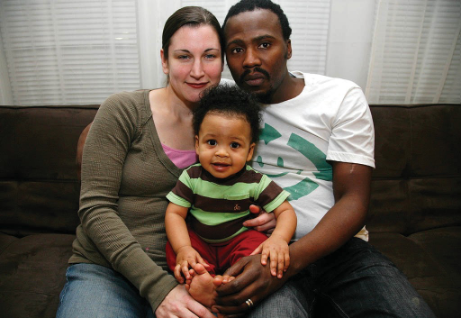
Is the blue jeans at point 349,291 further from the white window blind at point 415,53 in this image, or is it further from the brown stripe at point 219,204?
the white window blind at point 415,53

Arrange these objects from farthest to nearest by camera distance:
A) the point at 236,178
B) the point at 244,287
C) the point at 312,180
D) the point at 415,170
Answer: the point at 415,170 → the point at 312,180 → the point at 236,178 → the point at 244,287

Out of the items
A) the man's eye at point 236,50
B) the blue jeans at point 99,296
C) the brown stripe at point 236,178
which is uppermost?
the man's eye at point 236,50

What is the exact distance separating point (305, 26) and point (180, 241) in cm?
142

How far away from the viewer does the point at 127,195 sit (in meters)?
1.13

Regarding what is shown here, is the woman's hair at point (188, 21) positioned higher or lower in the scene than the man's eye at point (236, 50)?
higher

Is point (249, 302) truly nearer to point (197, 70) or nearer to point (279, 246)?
point (279, 246)

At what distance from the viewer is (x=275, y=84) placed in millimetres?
1232

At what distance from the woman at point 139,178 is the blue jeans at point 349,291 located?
28cm

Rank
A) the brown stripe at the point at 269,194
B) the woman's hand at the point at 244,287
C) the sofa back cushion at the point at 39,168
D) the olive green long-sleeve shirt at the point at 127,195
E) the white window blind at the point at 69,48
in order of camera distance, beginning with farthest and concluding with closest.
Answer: the white window blind at the point at 69,48
the sofa back cushion at the point at 39,168
the brown stripe at the point at 269,194
the olive green long-sleeve shirt at the point at 127,195
the woman's hand at the point at 244,287

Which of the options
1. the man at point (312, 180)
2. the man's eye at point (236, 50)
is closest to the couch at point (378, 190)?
the man at point (312, 180)

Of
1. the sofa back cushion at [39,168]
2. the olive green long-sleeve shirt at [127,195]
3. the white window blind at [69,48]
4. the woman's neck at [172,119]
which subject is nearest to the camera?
the olive green long-sleeve shirt at [127,195]

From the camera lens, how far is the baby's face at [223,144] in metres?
1.03

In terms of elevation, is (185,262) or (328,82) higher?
(328,82)

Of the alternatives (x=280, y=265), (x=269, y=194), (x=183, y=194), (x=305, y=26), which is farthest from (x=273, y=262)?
(x=305, y=26)
